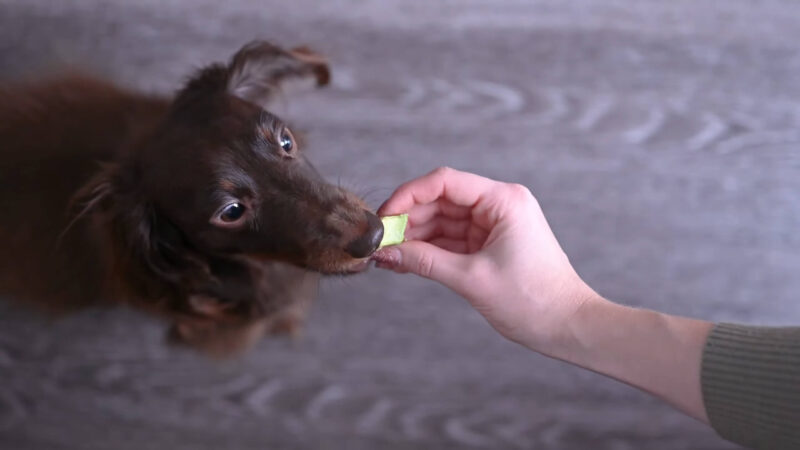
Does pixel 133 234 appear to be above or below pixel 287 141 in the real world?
below

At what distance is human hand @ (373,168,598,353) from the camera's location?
1176mm

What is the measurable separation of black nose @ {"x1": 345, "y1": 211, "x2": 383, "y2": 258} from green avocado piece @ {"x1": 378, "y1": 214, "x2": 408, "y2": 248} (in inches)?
1.3

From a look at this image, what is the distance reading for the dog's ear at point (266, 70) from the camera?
4.60ft

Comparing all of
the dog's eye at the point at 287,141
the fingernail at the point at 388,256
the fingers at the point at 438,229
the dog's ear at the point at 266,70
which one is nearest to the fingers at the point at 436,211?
the fingers at the point at 438,229

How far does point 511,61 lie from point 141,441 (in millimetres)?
1533

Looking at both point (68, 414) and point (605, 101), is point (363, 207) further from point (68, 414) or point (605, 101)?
point (68, 414)

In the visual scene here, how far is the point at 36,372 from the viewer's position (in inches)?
73.5

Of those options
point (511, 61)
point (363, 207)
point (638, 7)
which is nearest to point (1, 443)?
point (363, 207)

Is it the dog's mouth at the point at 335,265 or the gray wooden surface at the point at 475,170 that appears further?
the gray wooden surface at the point at 475,170

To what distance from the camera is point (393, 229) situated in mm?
1271

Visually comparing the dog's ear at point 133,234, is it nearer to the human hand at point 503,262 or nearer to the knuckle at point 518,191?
the human hand at point 503,262

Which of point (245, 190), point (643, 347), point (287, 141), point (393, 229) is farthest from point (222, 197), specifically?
point (643, 347)

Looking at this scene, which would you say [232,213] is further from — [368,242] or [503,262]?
[503,262]

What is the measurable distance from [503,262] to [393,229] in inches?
9.0
